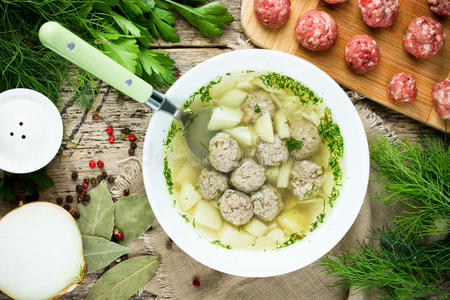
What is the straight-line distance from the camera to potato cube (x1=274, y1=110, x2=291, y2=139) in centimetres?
232

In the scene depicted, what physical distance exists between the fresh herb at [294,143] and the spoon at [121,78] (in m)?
0.44

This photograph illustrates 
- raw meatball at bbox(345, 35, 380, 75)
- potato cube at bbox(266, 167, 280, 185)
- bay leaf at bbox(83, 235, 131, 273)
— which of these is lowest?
bay leaf at bbox(83, 235, 131, 273)

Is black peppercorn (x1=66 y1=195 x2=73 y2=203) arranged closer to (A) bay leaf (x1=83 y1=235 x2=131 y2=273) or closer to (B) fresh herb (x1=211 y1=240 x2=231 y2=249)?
(A) bay leaf (x1=83 y1=235 x2=131 y2=273)

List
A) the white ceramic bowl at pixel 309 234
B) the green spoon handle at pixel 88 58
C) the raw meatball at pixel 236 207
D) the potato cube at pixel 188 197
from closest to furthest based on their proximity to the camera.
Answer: the green spoon handle at pixel 88 58, the white ceramic bowl at pixel 309 234, the raw meatball at pixel 236 207, the potato cube at pixel 188 197

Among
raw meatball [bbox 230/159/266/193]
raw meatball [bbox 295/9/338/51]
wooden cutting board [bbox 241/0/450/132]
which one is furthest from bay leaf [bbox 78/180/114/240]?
raw meatball [bbox 295/9/338/51]

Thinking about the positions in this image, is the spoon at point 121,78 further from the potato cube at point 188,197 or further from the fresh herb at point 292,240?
the fresh herb at point 292,240

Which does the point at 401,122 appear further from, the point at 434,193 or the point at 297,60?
the point at 297,60

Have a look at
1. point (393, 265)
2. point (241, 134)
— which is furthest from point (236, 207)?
point (393, 265)

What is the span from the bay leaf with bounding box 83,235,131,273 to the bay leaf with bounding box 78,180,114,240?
0.15 ft

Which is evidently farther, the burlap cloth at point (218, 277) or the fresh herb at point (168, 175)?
the burlap cloth at point (218, 277)

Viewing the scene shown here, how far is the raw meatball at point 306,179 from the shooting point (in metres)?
2.28

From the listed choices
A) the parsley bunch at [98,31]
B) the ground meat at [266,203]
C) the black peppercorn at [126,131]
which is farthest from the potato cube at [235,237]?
the parsley bunch at [98,31]

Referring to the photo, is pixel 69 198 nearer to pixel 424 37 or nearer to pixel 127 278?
pixel 127 278

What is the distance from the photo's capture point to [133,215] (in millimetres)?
2422
